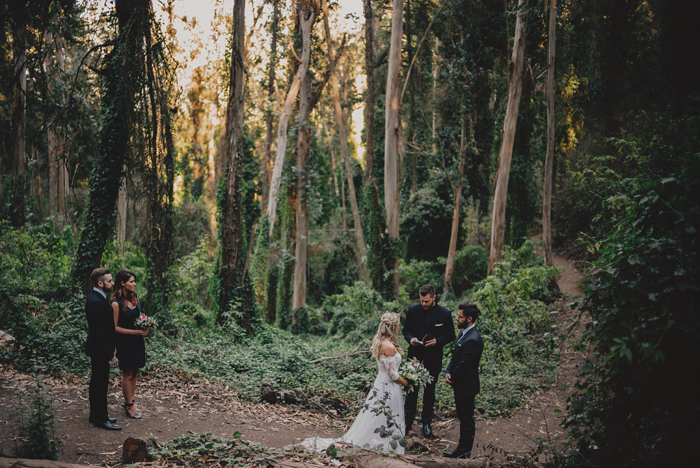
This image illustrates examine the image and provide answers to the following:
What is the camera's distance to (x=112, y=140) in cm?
1027

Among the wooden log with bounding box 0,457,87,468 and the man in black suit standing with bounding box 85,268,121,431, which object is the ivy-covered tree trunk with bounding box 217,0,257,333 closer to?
the man in black suit standing with bounding box 85,268,121,431

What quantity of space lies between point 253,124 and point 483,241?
20.0 meters

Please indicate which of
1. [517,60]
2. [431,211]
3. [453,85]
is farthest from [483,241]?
[517,60]

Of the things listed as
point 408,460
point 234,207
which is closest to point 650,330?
point 408,460

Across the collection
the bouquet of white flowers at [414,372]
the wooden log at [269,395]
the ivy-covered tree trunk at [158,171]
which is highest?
the ivy-covered tree trunk at [158,171]

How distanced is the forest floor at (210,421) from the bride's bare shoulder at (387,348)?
1.51 metres

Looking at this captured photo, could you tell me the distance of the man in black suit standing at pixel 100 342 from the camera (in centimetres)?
523

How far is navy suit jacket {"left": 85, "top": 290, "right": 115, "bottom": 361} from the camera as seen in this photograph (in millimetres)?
5215

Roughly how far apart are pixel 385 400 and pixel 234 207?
29.9 feet

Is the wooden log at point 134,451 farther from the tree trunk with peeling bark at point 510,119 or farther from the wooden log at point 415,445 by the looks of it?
the tree trunk with peeling bark at point 510,119

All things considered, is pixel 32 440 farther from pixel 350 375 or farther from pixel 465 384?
pixel 350 375

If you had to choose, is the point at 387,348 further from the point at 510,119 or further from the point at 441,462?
the point at 510,119

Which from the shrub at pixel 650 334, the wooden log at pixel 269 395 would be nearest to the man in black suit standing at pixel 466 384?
the shrub at pixel 650 334

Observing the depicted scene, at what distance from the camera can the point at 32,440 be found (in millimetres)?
4098
